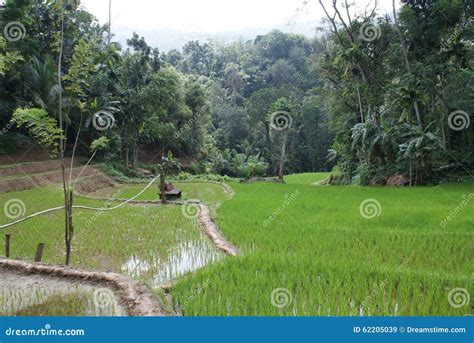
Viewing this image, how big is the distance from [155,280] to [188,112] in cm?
2419

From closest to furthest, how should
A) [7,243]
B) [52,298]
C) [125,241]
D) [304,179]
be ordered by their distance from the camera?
[52,298] → [7,243] → [125,241] → [304,179]

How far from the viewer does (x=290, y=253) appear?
562 centimetres

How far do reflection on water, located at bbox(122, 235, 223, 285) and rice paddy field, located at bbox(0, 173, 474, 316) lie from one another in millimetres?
18

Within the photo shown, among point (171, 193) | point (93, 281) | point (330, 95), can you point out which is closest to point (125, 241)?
point (93, 281)

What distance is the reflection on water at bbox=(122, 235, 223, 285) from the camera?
17.7 ft

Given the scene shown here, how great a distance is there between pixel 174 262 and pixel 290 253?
1860mm

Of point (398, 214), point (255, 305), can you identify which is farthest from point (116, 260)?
point (398, 214)

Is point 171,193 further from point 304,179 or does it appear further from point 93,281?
point 304,179

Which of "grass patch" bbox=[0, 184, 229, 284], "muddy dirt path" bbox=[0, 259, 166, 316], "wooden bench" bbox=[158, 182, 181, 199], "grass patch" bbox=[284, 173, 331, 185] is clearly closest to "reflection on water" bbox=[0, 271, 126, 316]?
"muddy dirt path" bbox=[0, 259, 166, 316]

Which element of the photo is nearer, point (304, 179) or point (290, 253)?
point (290, 253)

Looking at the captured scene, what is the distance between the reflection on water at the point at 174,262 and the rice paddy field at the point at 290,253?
0.02 metres

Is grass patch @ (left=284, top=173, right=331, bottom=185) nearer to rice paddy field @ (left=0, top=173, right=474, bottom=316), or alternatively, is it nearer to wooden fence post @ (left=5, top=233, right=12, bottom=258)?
rice paddy field @ (left=0, top=173, right=474, bottom=316)

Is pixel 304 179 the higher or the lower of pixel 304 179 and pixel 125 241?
the lower

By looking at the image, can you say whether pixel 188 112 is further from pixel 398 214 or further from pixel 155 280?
pixel 155 280
